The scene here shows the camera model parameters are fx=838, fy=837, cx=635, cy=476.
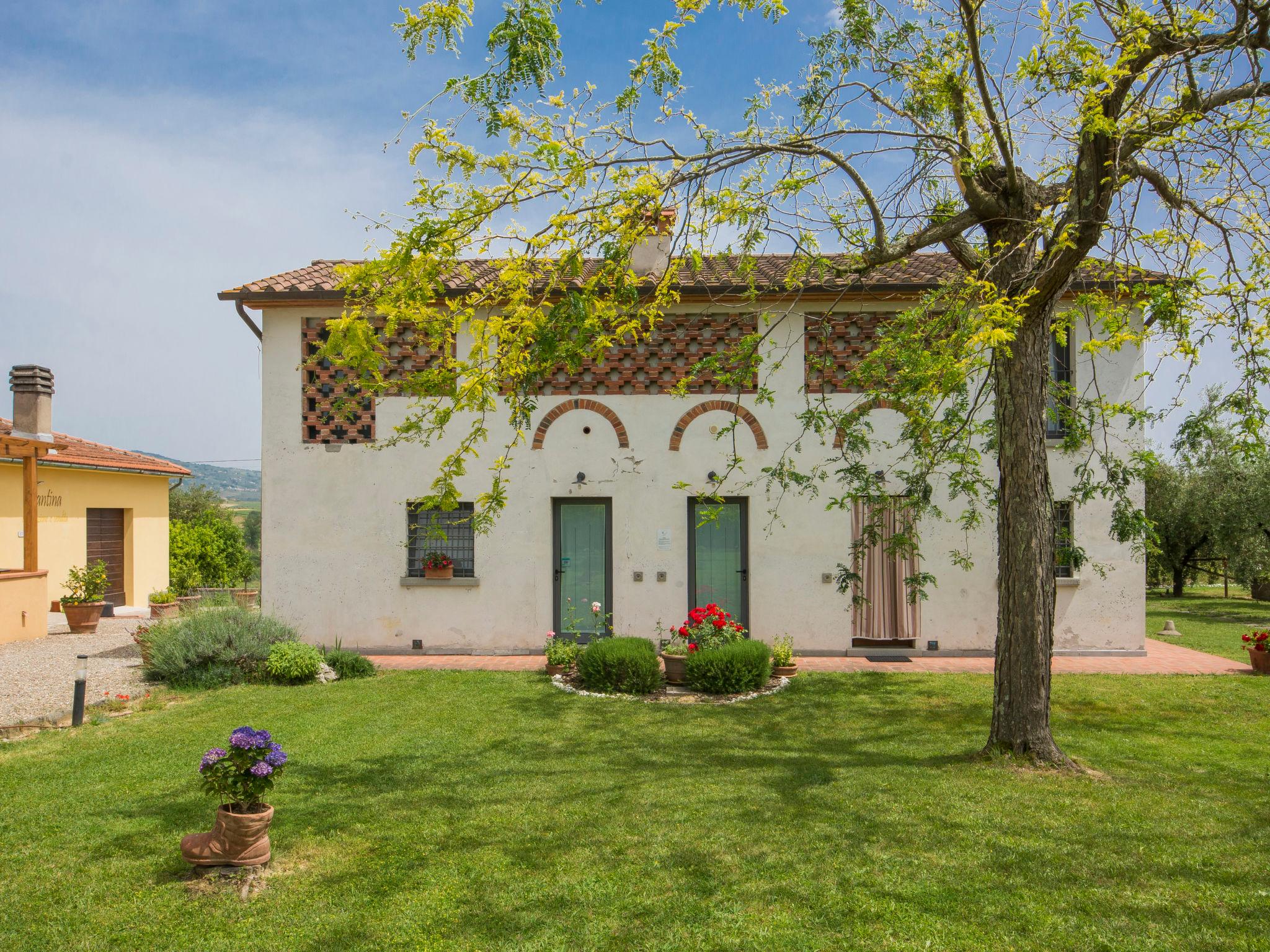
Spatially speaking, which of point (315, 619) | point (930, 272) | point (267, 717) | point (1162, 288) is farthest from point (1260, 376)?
point (315, 619)

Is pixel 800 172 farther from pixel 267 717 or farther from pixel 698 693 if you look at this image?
pixel 267 717

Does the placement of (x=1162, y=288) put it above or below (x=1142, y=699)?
above

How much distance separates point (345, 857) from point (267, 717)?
398 cm

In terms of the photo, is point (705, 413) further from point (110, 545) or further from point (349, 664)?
point (110, 545)

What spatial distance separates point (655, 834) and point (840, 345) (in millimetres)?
8271

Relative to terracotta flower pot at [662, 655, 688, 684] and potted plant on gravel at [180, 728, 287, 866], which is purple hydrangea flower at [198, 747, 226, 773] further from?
terracotta flower pot at [662, 655, 688, 684]

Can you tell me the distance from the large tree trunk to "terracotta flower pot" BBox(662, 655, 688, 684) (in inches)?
151

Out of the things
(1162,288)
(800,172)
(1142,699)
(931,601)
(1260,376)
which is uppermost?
(800,172)

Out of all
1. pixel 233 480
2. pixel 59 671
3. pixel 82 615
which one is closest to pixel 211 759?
pixel 59 671

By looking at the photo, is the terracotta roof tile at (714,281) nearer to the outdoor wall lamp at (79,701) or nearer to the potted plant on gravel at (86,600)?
the outdoor wall lamp at (79,701)

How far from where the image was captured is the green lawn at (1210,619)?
44.9 ft

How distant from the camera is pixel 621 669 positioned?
9461mm

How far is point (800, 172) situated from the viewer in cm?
693

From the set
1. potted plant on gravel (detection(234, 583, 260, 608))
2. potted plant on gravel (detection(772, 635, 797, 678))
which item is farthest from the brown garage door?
potted plant on gravel (detection(772, 635, 797, 678))
